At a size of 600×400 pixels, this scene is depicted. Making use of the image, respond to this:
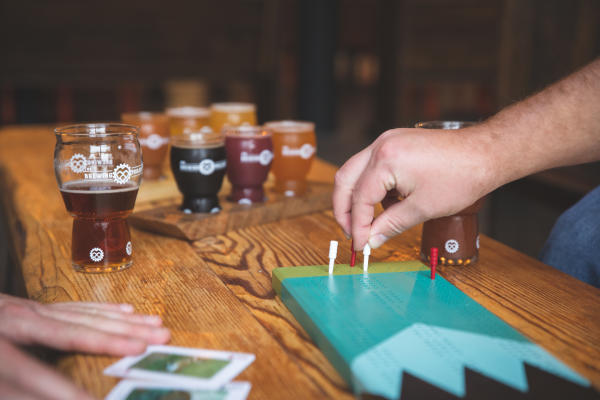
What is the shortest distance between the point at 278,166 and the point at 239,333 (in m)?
0.83

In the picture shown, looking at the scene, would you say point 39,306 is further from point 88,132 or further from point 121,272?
point 88,132

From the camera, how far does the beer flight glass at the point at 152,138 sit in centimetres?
177

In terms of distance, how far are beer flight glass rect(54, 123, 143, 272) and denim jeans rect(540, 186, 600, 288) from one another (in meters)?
1.03

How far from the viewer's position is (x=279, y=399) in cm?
68

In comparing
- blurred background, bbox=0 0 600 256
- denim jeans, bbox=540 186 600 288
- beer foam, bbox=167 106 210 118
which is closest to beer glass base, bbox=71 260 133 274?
beer foam, bbox=167 106 210 118

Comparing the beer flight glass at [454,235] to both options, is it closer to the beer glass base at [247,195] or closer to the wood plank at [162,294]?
the wood plank at [162,294]

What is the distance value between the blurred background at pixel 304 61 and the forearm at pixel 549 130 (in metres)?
2.21

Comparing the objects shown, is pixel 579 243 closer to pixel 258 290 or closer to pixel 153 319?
pixel 258 290

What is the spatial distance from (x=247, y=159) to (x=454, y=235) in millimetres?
591

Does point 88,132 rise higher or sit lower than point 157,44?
lower

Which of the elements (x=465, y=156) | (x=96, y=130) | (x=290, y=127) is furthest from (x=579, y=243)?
(x=96, y=130)

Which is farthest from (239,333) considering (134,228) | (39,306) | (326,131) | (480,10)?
(326,131)

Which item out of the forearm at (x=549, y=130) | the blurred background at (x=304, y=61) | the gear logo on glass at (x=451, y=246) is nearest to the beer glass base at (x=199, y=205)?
the gear logo on glass at (x=451, y=246)

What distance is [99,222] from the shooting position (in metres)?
1.09
